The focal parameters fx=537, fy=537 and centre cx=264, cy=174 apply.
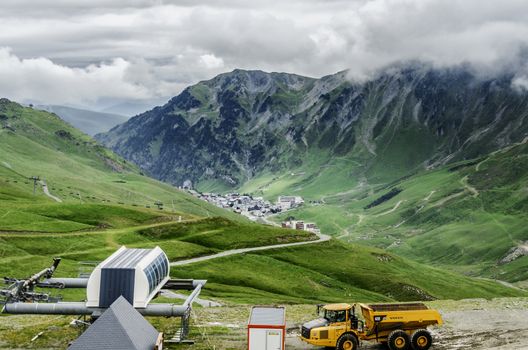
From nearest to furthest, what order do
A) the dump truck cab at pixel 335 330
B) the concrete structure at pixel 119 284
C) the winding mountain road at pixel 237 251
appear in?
the dump truck cab at pixel 335 330
the concrete structure at pixel 119 284
the winding mountain road at pixel 237 251

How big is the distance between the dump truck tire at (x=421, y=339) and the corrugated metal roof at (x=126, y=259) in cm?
3155

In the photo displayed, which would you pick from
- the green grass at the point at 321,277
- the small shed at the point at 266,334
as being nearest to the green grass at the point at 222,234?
the green grass at the point at 321,277

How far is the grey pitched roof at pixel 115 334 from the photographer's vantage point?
4199cm

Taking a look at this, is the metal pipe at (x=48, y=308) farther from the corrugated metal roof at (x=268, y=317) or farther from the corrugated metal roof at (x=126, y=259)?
the corrugated metal roof at (x=268, y=317)

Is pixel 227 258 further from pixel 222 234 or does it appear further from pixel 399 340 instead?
pixel 399 340

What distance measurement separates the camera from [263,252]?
14862 centimetres

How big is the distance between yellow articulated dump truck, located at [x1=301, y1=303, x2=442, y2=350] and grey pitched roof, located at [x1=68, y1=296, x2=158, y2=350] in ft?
52.0

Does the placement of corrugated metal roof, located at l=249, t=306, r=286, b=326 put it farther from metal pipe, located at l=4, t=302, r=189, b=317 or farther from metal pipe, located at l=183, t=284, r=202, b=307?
metal pipe, located at l=183, t=284, r=202, b=307

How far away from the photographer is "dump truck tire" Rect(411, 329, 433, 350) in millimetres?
51438

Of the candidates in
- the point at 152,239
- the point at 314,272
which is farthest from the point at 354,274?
the point at 152,239

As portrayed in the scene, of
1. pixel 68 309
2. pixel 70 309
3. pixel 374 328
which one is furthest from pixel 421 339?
pixel 68 309

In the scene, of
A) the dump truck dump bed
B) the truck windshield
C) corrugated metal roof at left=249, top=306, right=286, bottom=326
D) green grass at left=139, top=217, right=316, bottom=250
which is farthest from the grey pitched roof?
green grass at left=139, top=217, right=316, bottom=250

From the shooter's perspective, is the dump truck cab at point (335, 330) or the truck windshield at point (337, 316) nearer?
the dump truck cab at point (335, 330)

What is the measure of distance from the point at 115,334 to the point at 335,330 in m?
20.3
